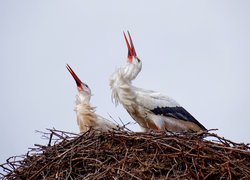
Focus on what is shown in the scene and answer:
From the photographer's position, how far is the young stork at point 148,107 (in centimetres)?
859

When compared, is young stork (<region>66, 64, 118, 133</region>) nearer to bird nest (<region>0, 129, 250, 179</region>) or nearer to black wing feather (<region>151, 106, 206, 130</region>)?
black wing feather (<region>151, 106, 206, 130</region>)

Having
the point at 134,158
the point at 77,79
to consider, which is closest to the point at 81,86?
the point at 77,79

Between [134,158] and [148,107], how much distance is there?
207cm

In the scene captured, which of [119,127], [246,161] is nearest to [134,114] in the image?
[119,127]

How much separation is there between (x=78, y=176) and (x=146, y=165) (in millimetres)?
611

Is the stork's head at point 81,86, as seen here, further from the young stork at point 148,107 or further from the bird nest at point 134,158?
the bird nest at point 134,158

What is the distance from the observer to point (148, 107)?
28.1ft

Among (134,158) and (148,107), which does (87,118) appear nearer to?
(148,107)

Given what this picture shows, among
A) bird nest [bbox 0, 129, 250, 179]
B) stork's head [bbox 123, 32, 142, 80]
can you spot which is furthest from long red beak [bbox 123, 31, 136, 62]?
bird nest [bbox 0, 129, 250, 179]

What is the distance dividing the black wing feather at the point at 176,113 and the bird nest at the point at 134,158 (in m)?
1.57

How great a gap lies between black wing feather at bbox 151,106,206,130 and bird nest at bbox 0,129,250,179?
5.16 feet

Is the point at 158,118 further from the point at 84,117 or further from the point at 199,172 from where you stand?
the point at 199,172

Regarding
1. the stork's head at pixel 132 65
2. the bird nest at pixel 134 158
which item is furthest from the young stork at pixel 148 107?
the bird nest at pixel 134 158

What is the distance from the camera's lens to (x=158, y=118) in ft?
28.2
